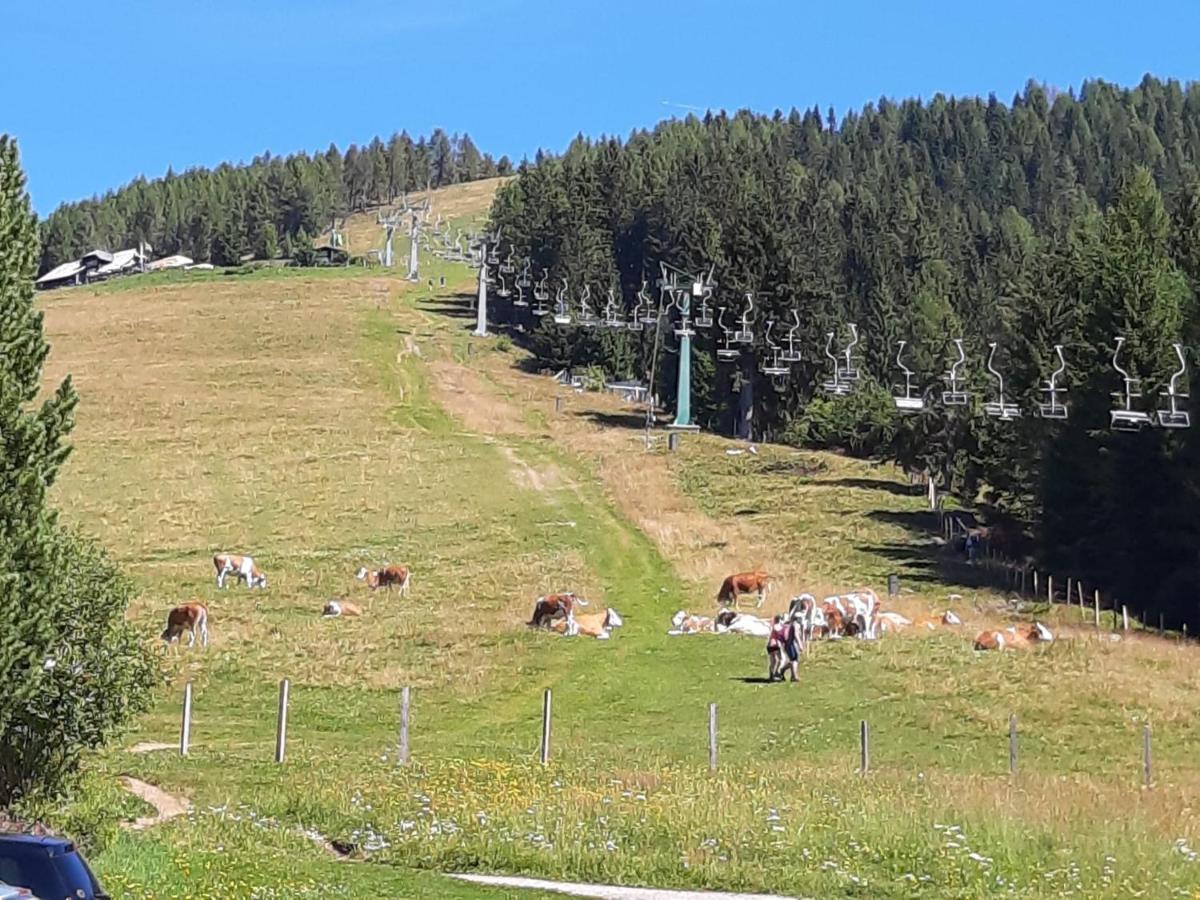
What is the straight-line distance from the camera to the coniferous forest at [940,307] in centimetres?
6181

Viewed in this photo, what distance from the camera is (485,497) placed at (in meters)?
71.1

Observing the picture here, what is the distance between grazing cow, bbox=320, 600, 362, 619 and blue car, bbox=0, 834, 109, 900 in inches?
1431

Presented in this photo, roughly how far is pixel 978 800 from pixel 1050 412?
37690mm

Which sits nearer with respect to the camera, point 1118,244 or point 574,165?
point 1118,244

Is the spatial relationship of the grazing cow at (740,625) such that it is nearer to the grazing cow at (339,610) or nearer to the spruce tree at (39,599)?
the grazing cow at (339,610)

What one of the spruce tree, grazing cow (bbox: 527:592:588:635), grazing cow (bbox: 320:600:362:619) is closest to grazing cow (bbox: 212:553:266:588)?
grazing cow (bbox: 320:600:362:619)

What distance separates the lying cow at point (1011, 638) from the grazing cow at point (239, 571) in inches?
876

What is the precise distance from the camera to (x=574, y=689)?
124 ft

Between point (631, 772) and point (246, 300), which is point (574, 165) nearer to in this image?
point (246, 300)

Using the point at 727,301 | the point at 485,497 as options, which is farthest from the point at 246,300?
the point at 485,497

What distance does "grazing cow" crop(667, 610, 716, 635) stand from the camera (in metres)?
45.1

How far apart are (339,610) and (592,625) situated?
7.54 metres

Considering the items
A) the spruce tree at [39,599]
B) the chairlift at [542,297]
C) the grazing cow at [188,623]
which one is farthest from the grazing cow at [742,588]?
the chairlift at [542,297]

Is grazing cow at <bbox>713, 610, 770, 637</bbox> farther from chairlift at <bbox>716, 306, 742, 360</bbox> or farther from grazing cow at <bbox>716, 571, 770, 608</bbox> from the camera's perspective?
chairlift at <bbox>716, 306, 742, 360</bbox>
